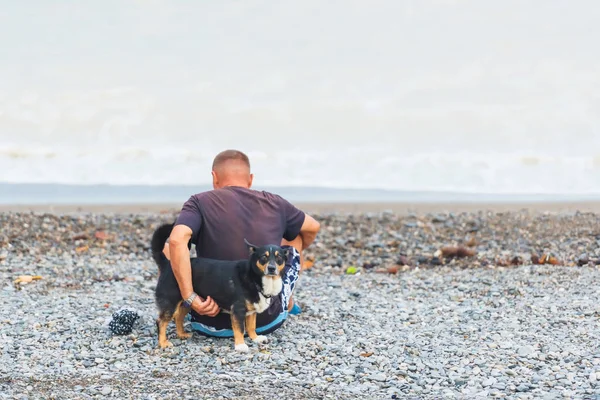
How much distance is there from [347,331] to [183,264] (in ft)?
5.97

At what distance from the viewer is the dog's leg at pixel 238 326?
652 cm

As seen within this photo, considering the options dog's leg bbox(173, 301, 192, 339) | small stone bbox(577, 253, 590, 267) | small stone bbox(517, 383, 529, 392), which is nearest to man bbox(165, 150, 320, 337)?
dog's leg bbox(173, 301, 192, 339)

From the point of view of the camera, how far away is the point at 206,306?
6547 millimetres

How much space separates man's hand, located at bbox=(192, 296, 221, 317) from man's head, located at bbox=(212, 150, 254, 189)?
104cm

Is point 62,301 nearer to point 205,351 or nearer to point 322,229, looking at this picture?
point 205,351

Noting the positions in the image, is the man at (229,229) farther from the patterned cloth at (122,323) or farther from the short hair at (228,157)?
the patterned cloth at (122,323)

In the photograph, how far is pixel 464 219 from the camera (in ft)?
55.8

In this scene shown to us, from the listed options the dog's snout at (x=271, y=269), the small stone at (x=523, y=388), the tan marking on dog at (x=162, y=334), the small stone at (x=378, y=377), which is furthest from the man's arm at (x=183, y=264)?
the small stone at (x=523, y=388)

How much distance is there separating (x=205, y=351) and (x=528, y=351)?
2.65 m

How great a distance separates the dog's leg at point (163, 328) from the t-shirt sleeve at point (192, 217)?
2.32 feet

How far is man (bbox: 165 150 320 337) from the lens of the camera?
21.3 feet

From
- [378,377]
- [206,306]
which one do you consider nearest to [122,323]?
[206,306]

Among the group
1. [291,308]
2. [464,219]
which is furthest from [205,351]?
[464,219]

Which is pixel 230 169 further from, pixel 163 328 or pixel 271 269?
pixel 163 328
